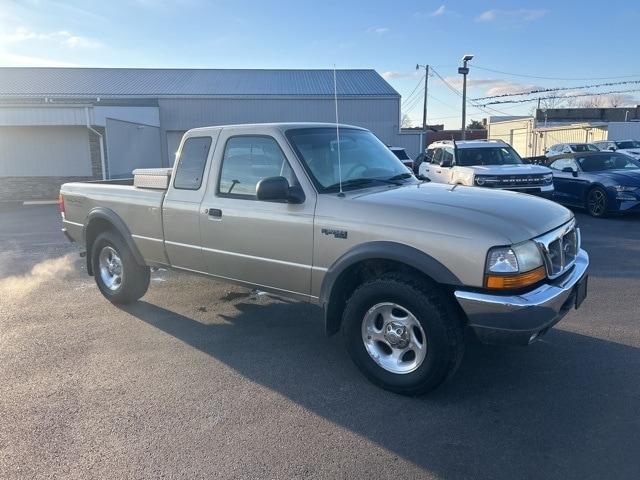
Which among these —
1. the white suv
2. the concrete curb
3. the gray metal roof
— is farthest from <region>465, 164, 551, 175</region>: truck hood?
the gray metal roof

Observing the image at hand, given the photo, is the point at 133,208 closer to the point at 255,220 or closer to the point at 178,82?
the point at 255,220

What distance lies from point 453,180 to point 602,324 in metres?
8.18

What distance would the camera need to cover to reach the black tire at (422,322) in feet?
11.6

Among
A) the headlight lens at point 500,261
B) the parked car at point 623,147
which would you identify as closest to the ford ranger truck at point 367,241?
the headlight lens at point 500,261

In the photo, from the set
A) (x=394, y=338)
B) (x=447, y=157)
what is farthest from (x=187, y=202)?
(x=447, y=157)

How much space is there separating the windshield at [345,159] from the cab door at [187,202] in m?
1.03

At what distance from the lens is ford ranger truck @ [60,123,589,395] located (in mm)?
3443

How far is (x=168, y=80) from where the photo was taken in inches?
1406

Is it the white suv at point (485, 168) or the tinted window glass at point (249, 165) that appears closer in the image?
the tinted window glass at point (249, 165)

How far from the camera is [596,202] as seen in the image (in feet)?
40.2

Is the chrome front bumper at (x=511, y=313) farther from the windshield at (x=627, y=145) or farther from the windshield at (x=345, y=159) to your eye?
the windshield at (x=627, y=145)

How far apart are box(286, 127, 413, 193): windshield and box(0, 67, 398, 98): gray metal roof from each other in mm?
28760

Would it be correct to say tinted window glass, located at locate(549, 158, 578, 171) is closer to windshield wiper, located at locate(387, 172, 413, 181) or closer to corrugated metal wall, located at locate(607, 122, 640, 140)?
windshield wiper, located at locate(387, 172, 413, 181)

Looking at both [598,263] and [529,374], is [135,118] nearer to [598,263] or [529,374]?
[598,263]
